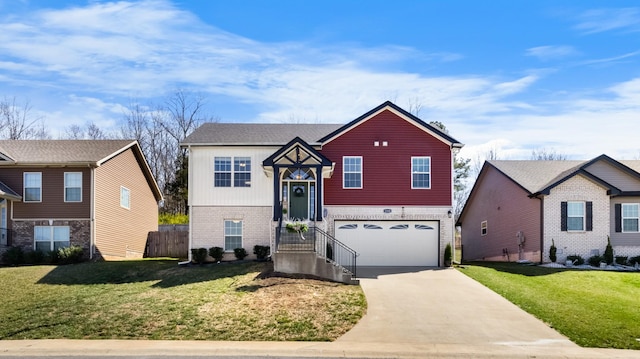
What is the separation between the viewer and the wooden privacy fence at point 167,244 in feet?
118

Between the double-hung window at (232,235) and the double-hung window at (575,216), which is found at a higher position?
the double-hung window at (575,216)

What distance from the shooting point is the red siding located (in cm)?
3069

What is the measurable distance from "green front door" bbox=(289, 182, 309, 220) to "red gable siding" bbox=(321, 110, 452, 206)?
0.99 metres

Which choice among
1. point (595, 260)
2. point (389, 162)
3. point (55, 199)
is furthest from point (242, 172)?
point (595, 260)

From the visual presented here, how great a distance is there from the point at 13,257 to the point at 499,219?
2306cm

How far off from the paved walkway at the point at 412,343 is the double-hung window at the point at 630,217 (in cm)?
1252

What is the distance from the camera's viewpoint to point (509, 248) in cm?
3284

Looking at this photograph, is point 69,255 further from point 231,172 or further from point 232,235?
point 231,172

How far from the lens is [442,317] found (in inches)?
727

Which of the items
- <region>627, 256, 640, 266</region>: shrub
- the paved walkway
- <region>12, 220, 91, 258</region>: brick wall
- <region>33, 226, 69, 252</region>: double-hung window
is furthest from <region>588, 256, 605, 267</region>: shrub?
<region>33, 226, 69, 252</region>: double-hung window

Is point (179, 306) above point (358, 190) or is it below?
below

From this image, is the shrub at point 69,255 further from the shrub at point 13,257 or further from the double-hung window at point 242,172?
the double-hung window at point 242,172

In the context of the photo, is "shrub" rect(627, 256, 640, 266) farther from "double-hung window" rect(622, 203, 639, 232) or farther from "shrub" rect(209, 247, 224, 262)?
"shrub" rect(209, 247, 224, 262)

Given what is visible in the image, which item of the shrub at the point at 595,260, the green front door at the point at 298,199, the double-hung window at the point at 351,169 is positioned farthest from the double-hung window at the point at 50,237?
the shrub at the point at 595,260
